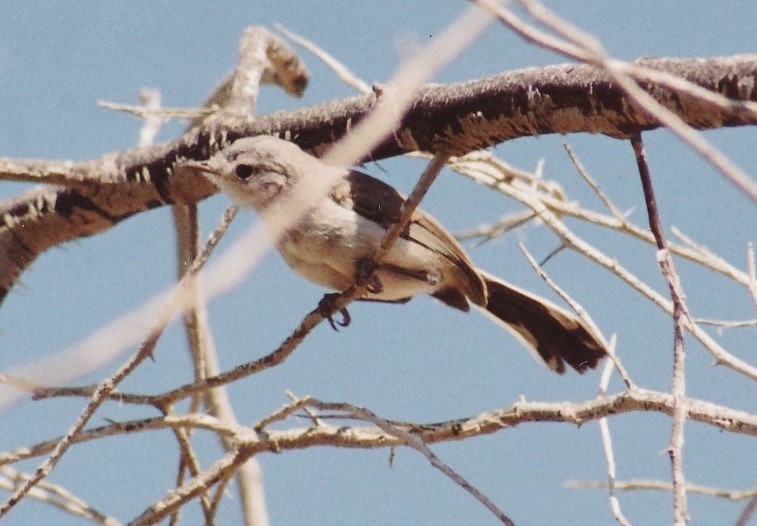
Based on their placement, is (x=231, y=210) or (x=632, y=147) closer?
(x=632, y=147)

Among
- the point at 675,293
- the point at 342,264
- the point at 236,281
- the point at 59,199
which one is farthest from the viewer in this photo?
the point at 59,199

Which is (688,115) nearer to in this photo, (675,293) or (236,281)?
(675,293)

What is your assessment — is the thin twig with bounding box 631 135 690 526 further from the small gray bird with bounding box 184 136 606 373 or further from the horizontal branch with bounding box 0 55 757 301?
the small gray bird with bounding box 184 136 606 373

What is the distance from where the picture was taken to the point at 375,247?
13.7 ft

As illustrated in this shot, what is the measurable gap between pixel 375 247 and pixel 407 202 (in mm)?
1193

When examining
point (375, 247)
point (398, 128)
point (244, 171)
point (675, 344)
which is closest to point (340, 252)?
point (375, 247)

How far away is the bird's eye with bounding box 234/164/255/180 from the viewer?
4.35m

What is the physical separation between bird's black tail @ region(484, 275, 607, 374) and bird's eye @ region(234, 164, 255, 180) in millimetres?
1097

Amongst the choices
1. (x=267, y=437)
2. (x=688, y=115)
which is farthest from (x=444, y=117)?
(x=267, y=437)

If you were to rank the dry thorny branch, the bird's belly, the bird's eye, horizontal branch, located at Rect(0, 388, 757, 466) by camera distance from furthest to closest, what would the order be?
the bird's eye
the bird's belly
horizontal branch, located at Rect(0, 388, 757, 466)
the dry thorny branch

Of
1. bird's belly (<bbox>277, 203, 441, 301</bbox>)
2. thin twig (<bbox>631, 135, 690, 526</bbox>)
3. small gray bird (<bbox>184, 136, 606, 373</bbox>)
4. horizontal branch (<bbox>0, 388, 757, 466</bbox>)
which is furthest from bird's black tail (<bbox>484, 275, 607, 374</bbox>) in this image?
thin twig (<bbox>631, 135, 690, 526</bbox>)

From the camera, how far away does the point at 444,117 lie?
333cm

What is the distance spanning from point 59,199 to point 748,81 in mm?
2860

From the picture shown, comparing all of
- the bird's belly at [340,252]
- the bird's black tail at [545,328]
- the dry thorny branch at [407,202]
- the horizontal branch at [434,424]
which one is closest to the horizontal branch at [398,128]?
the dry thorny branch at [407,202]
